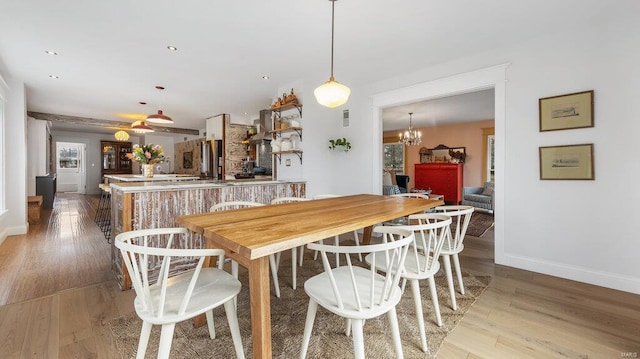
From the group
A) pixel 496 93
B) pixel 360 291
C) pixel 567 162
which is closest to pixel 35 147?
pixel 360 291

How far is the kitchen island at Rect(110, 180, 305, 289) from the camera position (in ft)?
8.05

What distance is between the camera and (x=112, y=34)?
2.78 meters

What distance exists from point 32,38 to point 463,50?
4556mm

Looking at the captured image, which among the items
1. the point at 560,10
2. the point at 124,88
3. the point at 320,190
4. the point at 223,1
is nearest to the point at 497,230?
the point at 560,10

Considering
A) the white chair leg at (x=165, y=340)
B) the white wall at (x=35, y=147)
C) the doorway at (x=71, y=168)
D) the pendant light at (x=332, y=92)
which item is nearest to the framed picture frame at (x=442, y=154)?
the pendant light at (x=332, y=92)

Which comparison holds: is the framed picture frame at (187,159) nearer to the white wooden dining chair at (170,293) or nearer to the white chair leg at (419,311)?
the white wooden dining chair at (170,293)

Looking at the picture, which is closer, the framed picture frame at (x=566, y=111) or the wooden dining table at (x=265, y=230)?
the wooden dining table at (x=265, y=230)

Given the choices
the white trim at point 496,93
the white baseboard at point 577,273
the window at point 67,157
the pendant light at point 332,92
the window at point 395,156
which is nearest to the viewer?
the pendant light at point 332,92

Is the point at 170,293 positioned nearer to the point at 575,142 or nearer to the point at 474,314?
the point at 474,314

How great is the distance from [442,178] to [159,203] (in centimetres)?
719

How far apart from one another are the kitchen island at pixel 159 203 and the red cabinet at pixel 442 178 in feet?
20.2

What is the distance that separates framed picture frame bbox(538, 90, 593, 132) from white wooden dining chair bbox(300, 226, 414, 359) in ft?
7.99

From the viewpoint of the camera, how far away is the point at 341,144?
13.9ft

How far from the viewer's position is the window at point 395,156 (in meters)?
9.38
